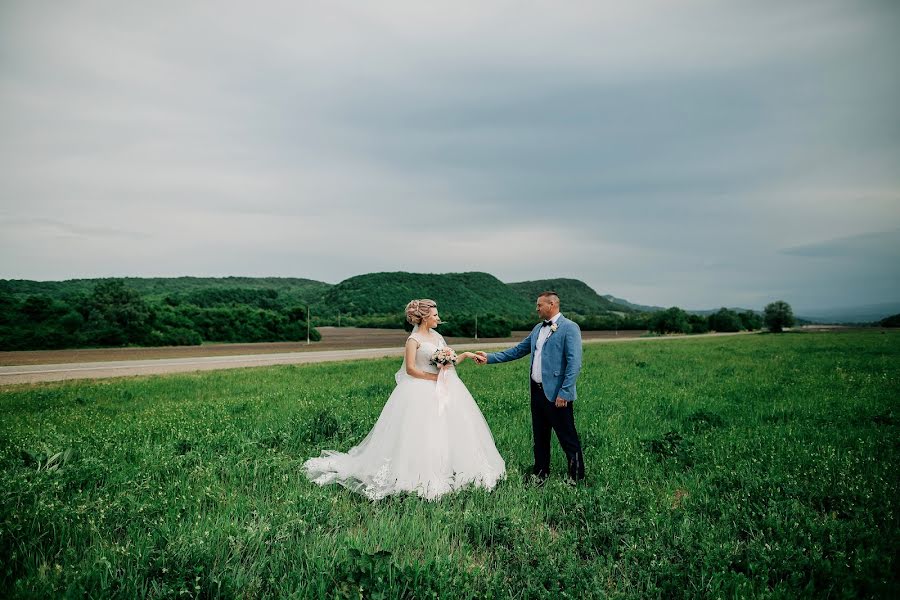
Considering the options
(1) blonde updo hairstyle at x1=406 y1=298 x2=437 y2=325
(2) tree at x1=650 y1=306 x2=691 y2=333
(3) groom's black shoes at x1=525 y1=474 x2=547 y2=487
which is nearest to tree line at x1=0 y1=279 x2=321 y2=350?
(1) blonde updo hairstyle at x1=406 y1=298 x2=437 y2=325

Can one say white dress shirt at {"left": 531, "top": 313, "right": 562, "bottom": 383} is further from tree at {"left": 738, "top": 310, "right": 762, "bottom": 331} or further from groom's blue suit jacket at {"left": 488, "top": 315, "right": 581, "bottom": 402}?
tree at {"left": 738, "top": 310, "right": 762, "bottom": 331}

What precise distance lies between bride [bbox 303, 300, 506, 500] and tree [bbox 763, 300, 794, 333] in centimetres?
11800

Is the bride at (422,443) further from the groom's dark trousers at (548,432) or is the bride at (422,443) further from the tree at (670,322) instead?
the tree at (670,322)

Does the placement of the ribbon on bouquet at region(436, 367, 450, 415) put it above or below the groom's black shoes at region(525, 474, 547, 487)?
above

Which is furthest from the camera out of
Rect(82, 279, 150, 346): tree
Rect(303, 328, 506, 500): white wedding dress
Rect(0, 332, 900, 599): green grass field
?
Rect(82, 279, 150, 346): tree

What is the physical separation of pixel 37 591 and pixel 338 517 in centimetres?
264

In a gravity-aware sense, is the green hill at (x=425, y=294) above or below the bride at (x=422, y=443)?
above

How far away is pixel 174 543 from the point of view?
4.32 metres

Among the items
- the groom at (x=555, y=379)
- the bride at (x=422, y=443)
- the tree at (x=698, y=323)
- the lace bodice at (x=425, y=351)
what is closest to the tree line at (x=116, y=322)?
the bride at (x=422, y=443)

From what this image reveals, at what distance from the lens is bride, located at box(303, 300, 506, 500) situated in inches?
264

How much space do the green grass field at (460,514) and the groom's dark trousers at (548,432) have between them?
1.19 ft

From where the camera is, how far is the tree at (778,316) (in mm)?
102000

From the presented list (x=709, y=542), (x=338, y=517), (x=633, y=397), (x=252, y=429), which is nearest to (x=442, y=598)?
(x=338, y=517)

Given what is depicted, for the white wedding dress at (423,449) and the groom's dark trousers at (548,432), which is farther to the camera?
the groom's dark trousers at (548,432)
